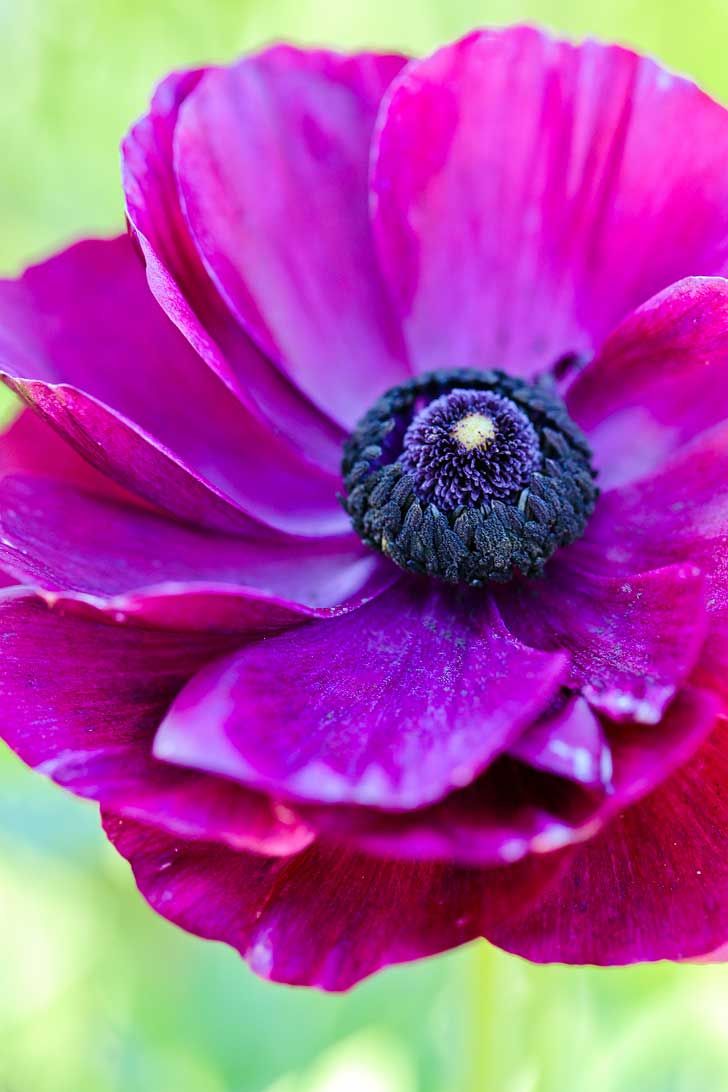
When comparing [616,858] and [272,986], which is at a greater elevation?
[616,858]

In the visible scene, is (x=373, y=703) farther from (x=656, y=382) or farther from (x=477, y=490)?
(x=656, y=382)

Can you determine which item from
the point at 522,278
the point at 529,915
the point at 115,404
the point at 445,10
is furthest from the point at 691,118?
the point at 445,10

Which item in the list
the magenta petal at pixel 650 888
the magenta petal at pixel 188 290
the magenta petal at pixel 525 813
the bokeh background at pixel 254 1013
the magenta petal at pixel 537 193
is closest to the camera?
the magenta petal at pixel 525 813

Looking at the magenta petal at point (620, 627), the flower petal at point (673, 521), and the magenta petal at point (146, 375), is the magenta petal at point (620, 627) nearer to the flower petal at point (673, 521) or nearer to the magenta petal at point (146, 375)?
the flower petal at point (673, 521)

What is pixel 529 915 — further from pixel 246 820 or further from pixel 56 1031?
pixel 56 1031

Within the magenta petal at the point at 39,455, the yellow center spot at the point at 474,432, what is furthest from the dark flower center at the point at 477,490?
the magenta petal at the point at 39,455

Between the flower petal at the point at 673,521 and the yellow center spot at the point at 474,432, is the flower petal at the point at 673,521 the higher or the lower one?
the lower one

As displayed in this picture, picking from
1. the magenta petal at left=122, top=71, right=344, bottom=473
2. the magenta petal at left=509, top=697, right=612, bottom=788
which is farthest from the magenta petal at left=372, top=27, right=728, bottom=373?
the magenta petal at left=509, top=697, right=612, bottom=788
